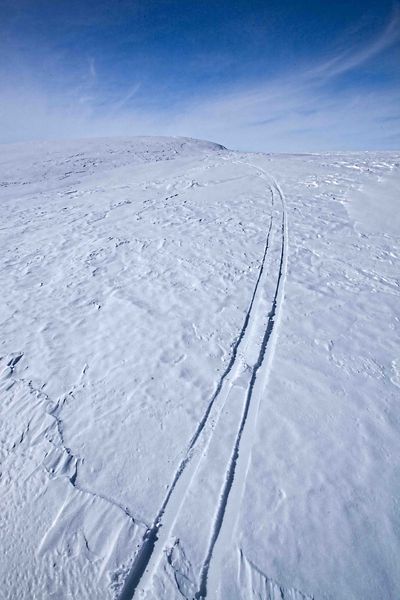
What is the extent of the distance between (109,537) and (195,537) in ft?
2.39

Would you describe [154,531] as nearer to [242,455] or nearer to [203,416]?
[242,455]

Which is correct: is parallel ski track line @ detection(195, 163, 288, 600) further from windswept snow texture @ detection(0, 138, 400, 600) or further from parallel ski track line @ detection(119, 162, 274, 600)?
parallel ski track line @ detection(119, 162, 274, 600)

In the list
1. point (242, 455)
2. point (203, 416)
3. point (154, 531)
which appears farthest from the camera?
point (203, 416)

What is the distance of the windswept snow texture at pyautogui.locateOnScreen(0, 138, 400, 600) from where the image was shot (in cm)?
256

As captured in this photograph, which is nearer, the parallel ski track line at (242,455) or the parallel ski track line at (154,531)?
the parallel ski track line at (154,531)

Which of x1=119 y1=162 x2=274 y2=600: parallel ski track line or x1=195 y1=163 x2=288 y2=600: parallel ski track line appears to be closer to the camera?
x1=119 y1=162 x2=274 y2=600: parallel ski track line

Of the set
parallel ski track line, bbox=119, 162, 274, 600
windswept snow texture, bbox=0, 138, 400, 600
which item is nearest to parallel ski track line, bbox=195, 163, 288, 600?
windswept snow texture, bbox=0, 138, 400, 600

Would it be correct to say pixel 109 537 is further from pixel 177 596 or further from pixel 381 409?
pixel 381 409

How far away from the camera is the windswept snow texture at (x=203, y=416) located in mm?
2559

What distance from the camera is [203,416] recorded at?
365cm

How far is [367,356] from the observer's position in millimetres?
4312

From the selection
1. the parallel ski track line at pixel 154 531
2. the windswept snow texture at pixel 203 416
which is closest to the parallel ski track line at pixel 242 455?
the windswept snow texture at pixel 203 416

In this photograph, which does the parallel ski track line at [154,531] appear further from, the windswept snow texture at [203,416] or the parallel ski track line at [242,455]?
the parallel ski track line at [242,455]

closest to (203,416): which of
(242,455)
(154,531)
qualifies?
Answer: (242,455)
